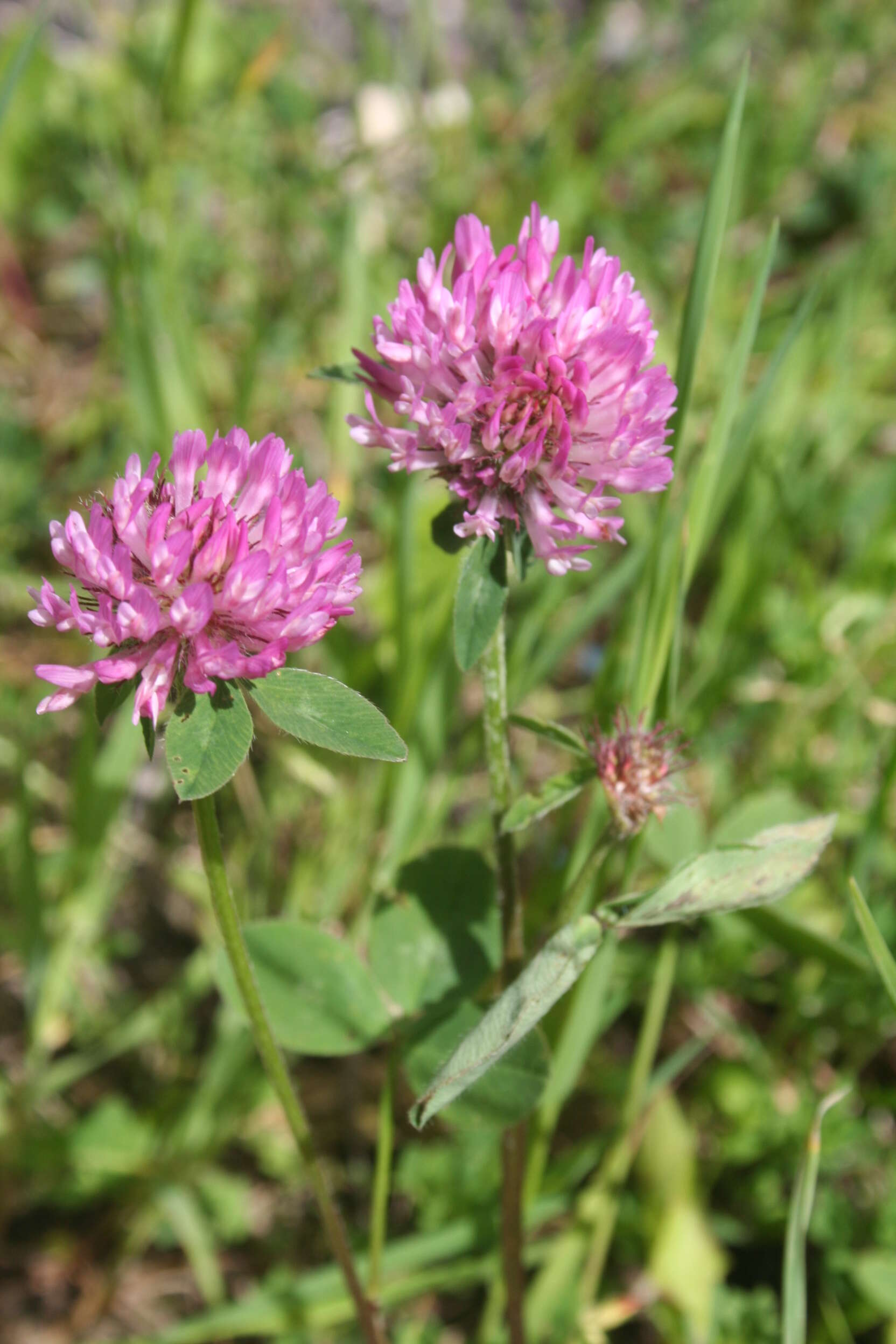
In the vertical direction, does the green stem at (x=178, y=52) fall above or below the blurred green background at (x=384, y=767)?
above

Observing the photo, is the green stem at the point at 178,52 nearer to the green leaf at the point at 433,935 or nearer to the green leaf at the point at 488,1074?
the green leaf at the point at 433,935

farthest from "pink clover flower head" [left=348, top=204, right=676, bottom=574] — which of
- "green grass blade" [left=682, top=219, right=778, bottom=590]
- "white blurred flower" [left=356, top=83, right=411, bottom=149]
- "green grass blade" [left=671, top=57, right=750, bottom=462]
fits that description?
"white blurred flower" [left=356, top=83, right=411, bottom=149]

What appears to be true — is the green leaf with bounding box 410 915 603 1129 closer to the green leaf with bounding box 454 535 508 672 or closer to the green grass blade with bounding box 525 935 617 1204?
the green leaf with bounding box 454 535 508 672

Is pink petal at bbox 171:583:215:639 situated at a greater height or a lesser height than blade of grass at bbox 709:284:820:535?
lesser

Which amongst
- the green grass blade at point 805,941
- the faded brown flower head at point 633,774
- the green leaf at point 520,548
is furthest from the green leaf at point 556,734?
the green grass blade at point 805,941

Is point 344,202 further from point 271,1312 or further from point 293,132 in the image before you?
point 271,1312

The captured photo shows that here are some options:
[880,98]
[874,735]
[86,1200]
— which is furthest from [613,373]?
[880,98]
